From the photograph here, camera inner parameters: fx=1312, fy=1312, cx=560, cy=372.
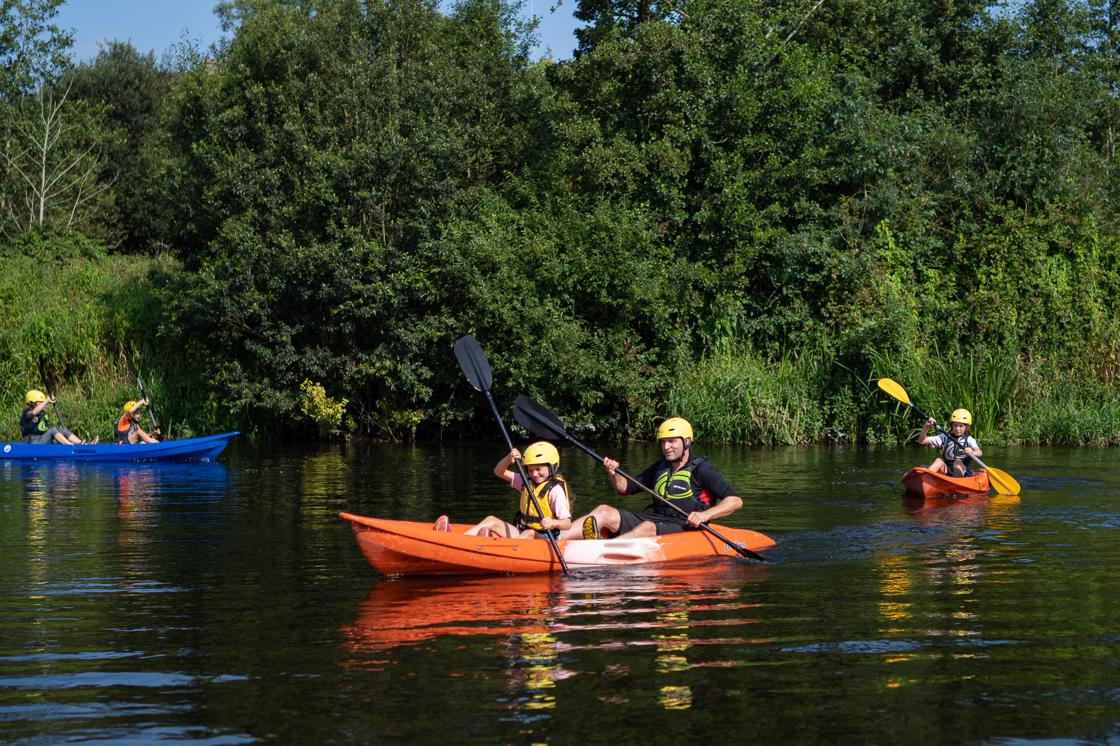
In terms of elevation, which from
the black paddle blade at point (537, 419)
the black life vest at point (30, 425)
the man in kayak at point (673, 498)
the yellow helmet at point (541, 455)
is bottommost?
the man in kayak at point (673, 498)

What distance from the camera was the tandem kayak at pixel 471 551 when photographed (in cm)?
1009

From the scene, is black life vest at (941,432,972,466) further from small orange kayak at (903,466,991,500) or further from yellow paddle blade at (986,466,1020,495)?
yellow paddle blade at (986,466,1020,495)

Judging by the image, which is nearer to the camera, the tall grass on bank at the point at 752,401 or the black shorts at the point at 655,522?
the black shorts at the point at 655,522

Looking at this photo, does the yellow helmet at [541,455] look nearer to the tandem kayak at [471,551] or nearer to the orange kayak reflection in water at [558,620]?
the tandem kayak at [471,551]

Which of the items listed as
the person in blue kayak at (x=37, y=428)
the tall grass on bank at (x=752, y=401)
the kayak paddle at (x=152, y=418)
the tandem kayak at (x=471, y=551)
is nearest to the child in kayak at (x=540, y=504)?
the tandem kayak at (x=471, y=551)

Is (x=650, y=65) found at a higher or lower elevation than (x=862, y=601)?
higher

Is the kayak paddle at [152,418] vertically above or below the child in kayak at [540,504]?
above

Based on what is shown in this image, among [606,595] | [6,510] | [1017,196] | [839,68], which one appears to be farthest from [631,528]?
[839,68]

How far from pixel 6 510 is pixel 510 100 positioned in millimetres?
17286

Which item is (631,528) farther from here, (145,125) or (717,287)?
(145,125)

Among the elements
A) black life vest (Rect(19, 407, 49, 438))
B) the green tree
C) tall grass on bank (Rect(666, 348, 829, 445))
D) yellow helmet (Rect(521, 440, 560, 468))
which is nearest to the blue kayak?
black life vest (Rect(19, 407, 49, 438))

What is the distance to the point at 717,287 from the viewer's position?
82.9 ft

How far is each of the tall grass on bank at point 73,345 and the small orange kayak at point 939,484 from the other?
16.5 m

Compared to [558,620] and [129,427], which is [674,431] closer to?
[558,620]
